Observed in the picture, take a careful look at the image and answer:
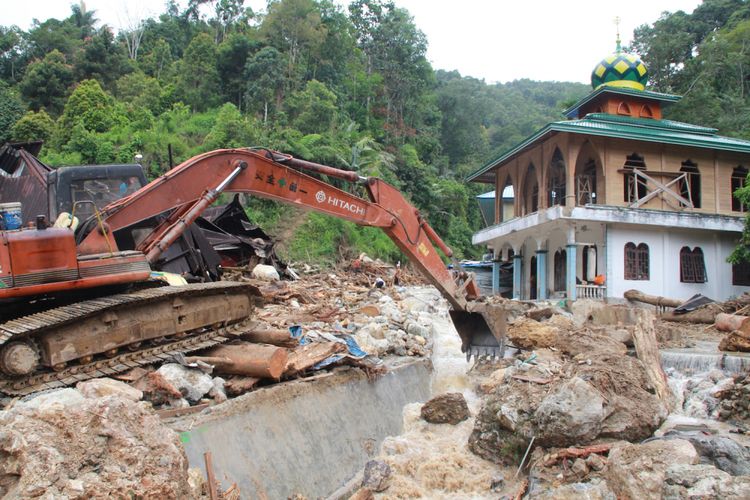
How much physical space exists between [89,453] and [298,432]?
10.3 ft

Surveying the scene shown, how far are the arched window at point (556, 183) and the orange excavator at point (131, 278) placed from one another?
53.0ft

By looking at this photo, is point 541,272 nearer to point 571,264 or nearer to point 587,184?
point 571,264

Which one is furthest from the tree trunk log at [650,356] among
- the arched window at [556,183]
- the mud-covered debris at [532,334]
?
the arched window at [556,183]

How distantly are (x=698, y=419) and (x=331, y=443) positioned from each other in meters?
5.17

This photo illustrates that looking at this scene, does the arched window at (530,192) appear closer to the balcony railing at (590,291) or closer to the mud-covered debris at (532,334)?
the balcony railing at (590,291)

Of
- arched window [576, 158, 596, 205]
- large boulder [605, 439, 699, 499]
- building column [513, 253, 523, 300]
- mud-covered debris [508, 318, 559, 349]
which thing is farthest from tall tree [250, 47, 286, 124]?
large boulder [605, 439, 699, 499]

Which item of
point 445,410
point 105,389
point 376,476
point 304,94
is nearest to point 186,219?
point 105,389

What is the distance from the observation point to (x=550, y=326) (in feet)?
37.3

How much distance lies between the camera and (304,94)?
33.5 m

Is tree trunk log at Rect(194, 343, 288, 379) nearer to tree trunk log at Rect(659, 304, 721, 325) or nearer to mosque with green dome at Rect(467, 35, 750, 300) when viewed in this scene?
tree trunk log at Rect(659, 304, 721, 325)

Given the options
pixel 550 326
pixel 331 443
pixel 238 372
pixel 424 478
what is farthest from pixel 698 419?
pixel 238 372

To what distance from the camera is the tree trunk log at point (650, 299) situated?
17844mm

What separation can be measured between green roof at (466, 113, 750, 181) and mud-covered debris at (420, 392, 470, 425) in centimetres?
1359

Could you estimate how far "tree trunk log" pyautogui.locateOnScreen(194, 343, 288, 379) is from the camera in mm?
6410
